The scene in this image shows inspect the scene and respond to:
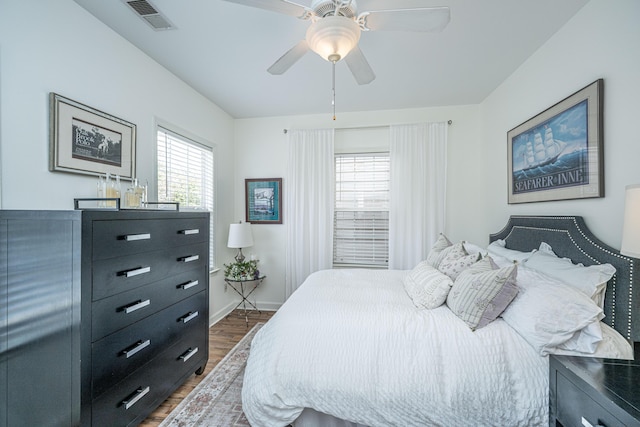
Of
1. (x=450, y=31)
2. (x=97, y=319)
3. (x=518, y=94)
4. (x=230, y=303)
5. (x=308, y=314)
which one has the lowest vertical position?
(x=230, y=303)

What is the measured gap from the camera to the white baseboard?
3329mm

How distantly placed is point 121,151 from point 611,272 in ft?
10.4

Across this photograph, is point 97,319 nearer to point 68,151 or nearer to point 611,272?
point 68,151

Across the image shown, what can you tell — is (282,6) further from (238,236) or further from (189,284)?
(238,236)

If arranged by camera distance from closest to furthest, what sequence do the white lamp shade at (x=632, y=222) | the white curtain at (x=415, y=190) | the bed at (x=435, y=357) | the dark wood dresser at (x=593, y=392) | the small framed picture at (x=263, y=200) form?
the dark wood dresser at (x=593, y=392), the white lamp shade at (x=632, y=222), the bed at (x=435, y=357), the white curtain at (x=415, y=190), the small framed picture at (x=263, y=200)

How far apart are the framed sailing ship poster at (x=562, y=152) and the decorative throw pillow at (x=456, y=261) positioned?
77 centimetres

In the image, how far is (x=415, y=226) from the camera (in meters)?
3.35

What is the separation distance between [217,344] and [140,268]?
1.60m

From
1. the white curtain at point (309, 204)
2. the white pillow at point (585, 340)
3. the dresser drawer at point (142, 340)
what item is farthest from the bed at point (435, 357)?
the white curtain at point (309, 204)

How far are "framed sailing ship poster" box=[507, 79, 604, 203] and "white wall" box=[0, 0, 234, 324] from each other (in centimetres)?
321

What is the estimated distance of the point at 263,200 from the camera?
3783mm

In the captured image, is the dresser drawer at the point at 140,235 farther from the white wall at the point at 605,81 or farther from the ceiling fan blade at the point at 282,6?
the white wall at the point at 605,81

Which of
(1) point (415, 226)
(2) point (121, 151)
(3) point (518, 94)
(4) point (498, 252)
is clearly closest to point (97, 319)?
(2) point (121, 151)

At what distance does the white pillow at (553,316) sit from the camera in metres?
1.28
